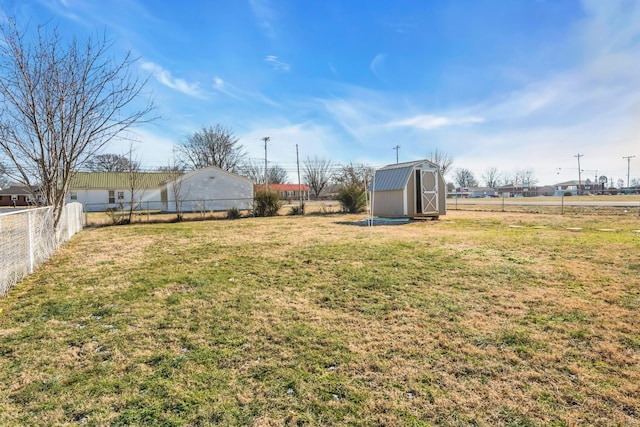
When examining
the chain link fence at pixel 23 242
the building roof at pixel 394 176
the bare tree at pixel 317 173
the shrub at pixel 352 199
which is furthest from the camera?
the bare tree at pixel 317 173

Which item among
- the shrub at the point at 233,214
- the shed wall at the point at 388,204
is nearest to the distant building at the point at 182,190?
the shrub at the point at 233,214

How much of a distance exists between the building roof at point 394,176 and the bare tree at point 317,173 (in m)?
37.5

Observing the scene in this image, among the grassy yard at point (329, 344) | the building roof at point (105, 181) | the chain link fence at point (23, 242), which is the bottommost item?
the grassy yard at point (329, 344)

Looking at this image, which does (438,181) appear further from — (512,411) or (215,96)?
(512,411)

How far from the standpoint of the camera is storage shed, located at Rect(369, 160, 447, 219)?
14359 mm

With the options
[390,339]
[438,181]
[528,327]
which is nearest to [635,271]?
[528,327]

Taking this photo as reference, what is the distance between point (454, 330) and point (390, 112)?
1565 centimetres

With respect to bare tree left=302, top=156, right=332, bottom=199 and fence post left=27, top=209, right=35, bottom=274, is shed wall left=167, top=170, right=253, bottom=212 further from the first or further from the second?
bare tree left=302, top=156, right=332, bottom=199

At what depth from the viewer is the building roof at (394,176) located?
14344 millimetres

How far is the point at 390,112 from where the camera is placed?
56.1ft

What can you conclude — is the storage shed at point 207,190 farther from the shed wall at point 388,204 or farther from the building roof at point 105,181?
the shed wall at point 388,204

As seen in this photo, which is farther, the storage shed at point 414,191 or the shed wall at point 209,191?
the shed wall at point 209,191

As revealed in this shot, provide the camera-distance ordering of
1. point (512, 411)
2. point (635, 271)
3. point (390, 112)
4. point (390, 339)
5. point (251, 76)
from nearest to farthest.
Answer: point (512, 411) < point (390, 339) < point (635, 271) < point (251, 76) < point (390, 112)

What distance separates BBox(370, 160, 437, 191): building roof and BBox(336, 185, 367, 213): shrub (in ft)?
12.4
